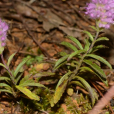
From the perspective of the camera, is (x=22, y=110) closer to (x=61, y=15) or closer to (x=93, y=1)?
(x=93, y=1)

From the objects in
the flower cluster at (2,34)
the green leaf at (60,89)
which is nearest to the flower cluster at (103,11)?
the green leaf at (60,89)

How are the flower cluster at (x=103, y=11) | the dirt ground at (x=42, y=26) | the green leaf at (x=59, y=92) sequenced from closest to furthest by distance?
the flower cluster at (x=103, y=11), the green leaf at (x=59, y=92), the dirt ground at (x=42, y=26)

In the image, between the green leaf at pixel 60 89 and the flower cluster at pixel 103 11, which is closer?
the flower cluster at pixel 103 11

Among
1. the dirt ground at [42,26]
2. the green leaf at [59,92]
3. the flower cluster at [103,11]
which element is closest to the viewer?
the flower cluster at [103,11]

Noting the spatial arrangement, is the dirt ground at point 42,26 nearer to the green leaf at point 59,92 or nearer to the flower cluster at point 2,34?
the green leaf at point 59,92

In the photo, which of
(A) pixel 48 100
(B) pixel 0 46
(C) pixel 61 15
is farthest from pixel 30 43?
(B) pixel 0 46

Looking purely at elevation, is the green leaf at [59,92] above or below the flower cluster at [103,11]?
below

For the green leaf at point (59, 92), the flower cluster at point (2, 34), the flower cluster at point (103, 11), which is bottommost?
the green leaf at point (59, 92)

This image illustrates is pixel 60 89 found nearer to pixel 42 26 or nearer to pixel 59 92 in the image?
pixel 59 92

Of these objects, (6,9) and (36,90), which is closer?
(36,90)
